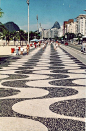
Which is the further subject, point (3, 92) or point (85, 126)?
point (3, 92)

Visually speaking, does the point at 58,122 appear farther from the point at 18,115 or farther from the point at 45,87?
the point at 45,87

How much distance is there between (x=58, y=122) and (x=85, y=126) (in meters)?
0.52

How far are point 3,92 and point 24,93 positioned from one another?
25.7 inches

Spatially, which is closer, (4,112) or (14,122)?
(14,122)

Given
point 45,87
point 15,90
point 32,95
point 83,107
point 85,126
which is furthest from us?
point 45,87

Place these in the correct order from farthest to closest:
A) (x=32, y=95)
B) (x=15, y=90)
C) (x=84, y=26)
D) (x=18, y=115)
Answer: (x=84, y=26)
(x=15, y=90)
(x=32, y=95)
(x=18, y=115)

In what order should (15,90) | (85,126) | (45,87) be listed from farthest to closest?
(45,87)
(15,90)
(85,126)

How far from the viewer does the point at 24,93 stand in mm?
7301

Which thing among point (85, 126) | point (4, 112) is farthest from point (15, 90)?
point (85, 126)

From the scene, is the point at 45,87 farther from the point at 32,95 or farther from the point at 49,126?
the point at 49,126

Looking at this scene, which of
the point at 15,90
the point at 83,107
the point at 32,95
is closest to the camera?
the point at 83,107

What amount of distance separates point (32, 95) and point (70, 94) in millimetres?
1114

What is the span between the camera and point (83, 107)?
5.65 m

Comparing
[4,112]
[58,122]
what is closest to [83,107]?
[58,122]
